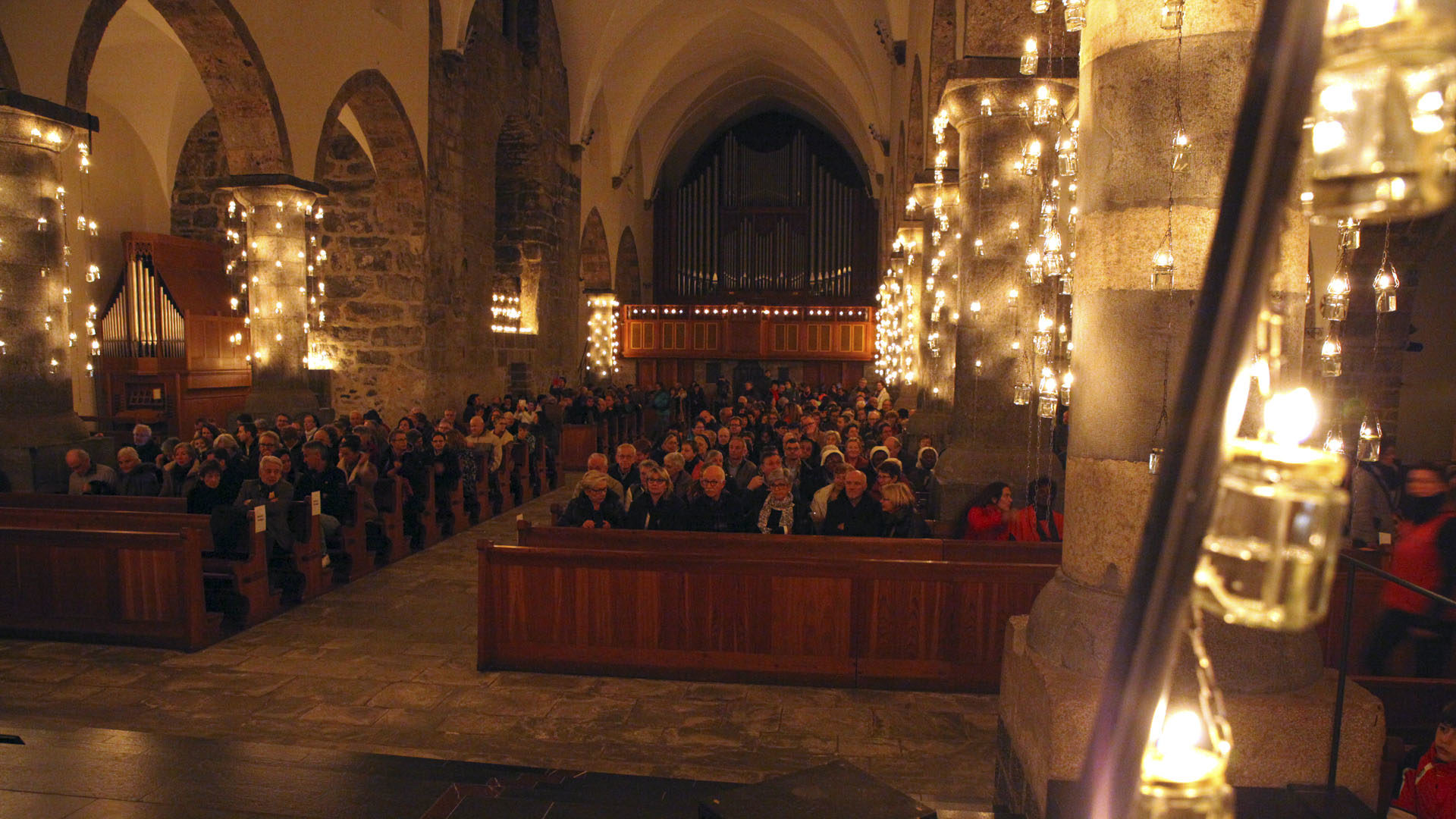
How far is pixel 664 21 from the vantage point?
2405cm

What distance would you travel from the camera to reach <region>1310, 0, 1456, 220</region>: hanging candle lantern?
719 millimetres

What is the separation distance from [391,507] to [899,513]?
5209mm

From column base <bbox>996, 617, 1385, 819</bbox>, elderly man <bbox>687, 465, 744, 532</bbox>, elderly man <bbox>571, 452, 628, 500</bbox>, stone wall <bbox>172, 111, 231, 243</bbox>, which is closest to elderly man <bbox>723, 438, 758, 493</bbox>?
elderly man <bbox>571, 452, 628, 500</bbox>

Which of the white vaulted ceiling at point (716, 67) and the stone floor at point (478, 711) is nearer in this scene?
the stone floor at point (478, 711)

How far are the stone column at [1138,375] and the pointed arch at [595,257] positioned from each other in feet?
74.3

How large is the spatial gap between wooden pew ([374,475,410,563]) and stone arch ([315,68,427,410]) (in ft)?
21.5

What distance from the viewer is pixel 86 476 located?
8711 millimetres

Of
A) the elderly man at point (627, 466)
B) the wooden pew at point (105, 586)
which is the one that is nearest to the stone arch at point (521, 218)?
the elderly man at point (627, 466)

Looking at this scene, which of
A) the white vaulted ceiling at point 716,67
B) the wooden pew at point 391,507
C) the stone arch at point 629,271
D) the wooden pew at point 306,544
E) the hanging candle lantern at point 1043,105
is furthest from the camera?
the stone arch at point 629,271

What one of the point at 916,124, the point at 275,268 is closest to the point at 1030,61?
the point at 275,268

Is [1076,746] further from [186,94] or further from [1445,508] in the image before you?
[186,94]

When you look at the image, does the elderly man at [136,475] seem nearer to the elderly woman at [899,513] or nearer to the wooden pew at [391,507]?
the wooden pew at [391,507]

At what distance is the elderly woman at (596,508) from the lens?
7.10 meters

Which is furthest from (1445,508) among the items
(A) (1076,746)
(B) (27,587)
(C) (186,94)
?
(C) (186,94)
